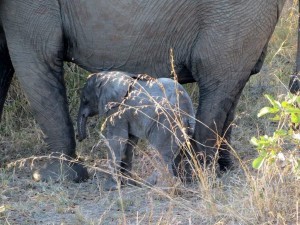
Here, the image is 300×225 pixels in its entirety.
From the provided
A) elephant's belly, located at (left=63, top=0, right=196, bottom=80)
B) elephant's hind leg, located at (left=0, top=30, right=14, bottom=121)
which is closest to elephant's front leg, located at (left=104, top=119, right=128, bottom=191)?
elephant's belly, located at (left=63, top=0, right=196, bottom=80)

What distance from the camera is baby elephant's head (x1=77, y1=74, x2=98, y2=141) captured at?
6438 millimetres

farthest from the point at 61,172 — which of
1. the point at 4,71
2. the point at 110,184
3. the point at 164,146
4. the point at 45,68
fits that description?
the point at 4,71

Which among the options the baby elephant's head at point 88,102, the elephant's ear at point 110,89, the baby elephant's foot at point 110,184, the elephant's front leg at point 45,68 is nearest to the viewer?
the elephant's ear at point 110,89

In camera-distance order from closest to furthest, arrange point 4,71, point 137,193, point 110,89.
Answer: point 137,193
point 110,89
point 4,71

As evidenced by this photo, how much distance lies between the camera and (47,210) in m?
5.88

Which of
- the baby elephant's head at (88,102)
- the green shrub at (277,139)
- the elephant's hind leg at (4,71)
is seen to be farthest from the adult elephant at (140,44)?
the green shrub at (277,139)

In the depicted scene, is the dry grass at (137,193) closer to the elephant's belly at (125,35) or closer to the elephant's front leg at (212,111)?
the elephant's front leg at (212,111)

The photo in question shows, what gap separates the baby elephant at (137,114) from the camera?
6.07 metres

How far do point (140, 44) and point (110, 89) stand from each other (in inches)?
19.3

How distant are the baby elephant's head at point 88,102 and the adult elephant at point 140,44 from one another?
0.21 m

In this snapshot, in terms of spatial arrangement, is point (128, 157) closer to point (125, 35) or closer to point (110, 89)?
point (110, 89)

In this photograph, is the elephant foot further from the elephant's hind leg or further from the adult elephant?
the elephant's hind leg

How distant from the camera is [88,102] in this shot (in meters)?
6.54

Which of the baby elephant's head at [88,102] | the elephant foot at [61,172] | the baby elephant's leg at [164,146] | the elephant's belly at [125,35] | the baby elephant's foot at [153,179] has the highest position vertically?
the elephant's belly at [125,35]
